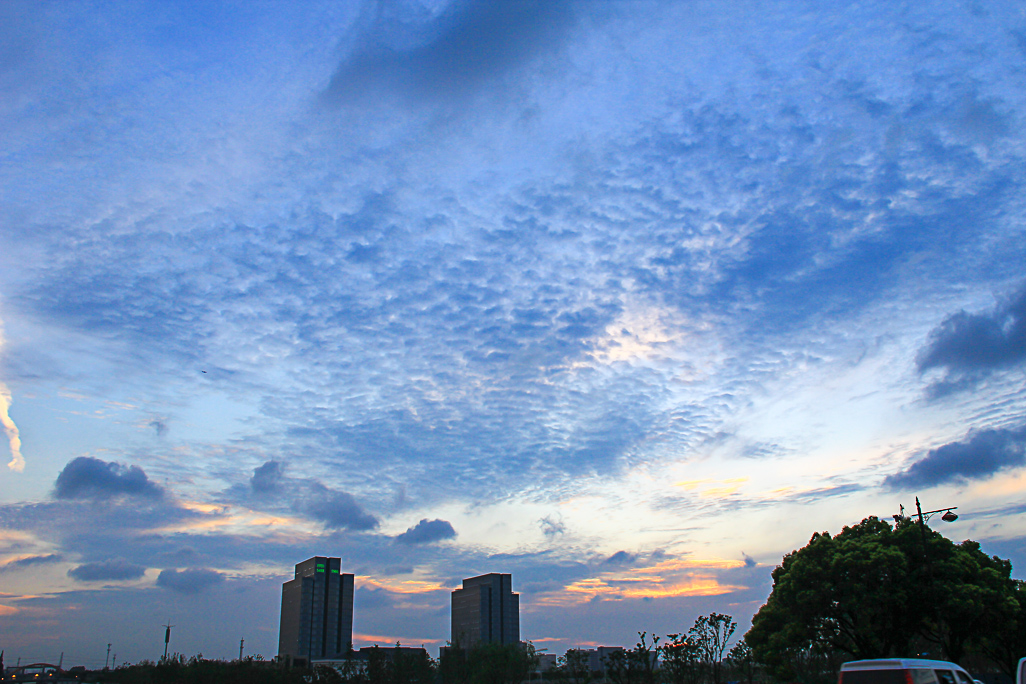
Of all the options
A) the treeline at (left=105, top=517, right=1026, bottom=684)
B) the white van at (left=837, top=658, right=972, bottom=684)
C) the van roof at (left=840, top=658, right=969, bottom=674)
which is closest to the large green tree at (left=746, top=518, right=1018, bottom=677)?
the treeline at (left=105, top=517, right=1026, bottom=684)

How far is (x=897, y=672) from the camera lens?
709 inches

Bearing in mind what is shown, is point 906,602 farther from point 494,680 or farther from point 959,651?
point 494,680

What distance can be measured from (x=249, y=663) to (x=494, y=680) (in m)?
29.8

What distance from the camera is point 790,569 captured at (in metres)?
40.6

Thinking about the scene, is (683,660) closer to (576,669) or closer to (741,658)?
(741,658)

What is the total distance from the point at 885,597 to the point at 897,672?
21.4 metres

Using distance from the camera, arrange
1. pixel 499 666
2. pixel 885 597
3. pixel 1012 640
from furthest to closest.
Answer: pixel 499 666
pixel 1012 640
pixel 885 597

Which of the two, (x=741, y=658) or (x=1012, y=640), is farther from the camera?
(x=741, y=658)

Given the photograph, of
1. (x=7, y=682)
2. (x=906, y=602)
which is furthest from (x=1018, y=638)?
(x=7, y=682)

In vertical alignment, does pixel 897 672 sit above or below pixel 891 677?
above

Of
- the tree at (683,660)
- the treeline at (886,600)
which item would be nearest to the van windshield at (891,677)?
the treeline at (886,600)

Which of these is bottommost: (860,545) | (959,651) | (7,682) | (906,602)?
(7,682)

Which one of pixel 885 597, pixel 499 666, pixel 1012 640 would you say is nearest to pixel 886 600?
pixel 885 597

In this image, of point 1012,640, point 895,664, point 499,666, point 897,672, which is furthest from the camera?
point 499,666
